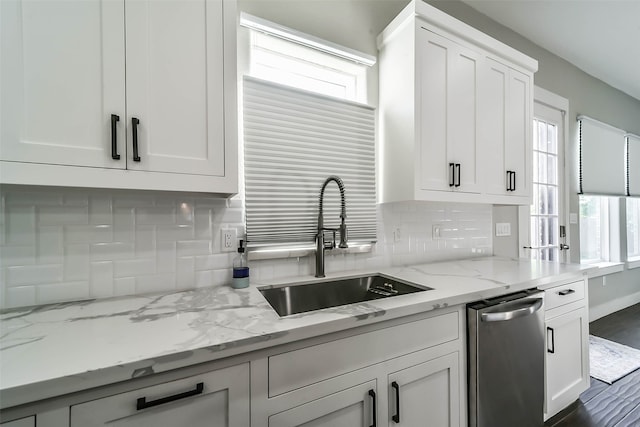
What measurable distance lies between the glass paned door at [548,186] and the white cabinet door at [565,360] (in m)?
1.09

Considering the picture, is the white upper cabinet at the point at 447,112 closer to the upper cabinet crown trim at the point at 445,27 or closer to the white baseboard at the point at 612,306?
the upper cabinet crown trim at the point at 445,27

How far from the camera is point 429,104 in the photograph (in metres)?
1.66

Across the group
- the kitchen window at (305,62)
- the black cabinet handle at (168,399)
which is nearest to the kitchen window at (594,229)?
the kitchen window at (305,62)

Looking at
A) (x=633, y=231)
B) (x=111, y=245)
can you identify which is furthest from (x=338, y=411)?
(x=633, y=231)

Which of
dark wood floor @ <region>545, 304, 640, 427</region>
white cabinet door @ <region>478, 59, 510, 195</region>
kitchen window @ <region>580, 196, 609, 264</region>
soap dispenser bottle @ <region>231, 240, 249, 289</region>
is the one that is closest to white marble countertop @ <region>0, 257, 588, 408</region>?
soap dispenser bottle @ <region>231, 240, 249, 289</region>

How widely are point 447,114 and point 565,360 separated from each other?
67.5 inches

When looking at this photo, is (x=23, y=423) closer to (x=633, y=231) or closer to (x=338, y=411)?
(x=338, y=411)

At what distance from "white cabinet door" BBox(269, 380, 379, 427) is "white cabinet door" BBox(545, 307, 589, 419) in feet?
4.19

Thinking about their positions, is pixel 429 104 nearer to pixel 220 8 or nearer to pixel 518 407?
pixel 220 8

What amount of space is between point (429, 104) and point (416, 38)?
0.38 m

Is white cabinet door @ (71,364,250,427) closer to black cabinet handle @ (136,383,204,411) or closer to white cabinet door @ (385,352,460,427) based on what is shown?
black cabinet handle @ (136,383,204,411)

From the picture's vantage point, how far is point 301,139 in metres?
1.61

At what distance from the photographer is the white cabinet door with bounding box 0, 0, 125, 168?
2.67 ft

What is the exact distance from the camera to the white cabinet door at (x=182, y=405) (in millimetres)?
676
